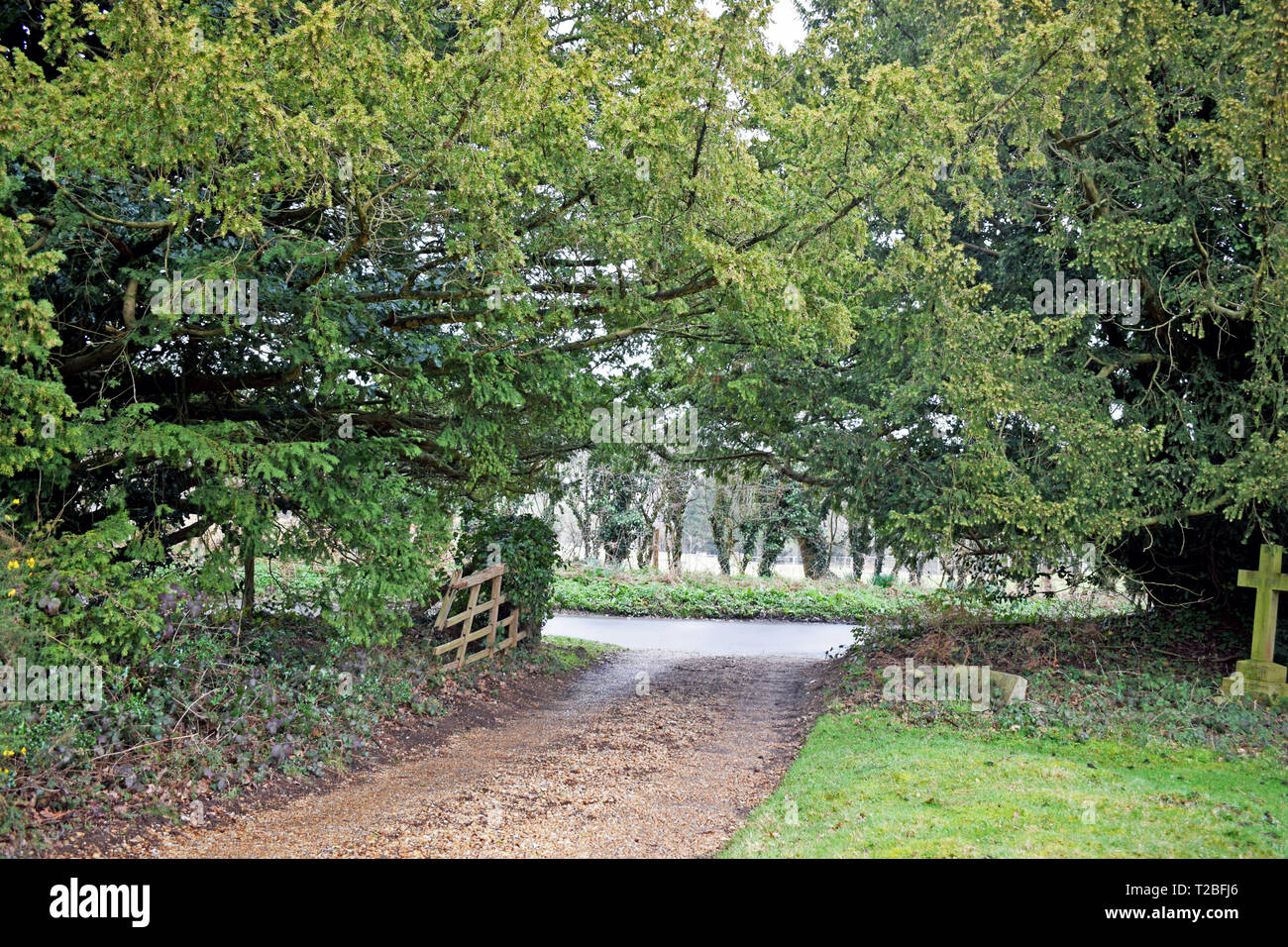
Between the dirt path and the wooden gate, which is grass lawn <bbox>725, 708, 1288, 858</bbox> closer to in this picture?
the dirt path

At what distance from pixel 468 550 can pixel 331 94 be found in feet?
30.1

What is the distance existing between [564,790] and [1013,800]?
3.58 meters

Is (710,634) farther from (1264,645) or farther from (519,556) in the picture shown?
(1264,645)

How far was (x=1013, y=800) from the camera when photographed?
6.50 m

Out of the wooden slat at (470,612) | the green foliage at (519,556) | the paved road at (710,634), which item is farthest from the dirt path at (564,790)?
the paved road at (710,634)

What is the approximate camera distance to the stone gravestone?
10203 mm

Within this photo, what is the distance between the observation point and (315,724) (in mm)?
8406

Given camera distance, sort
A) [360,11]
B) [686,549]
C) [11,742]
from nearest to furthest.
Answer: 1. [11,742]
2. [360,11]
3. [686,549]

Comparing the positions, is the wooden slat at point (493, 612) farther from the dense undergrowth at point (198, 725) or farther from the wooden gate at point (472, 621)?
the dense undergrowth at point (198, 725)

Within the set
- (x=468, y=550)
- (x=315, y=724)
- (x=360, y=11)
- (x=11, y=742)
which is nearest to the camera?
(x=11, y=742)

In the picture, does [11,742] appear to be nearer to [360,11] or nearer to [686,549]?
[360,11]

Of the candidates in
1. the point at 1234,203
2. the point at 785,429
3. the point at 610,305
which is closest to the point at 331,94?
the point at 610,305

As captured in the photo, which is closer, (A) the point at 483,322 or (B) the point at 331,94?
(B) the point at 331,94

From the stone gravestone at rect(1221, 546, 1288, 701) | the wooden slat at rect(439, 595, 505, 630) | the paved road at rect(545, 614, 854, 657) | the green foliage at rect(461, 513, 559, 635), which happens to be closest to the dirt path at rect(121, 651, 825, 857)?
the wooden slat at rect(439, 595, 505, 630)
